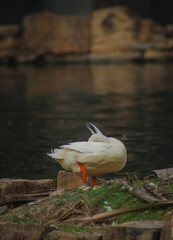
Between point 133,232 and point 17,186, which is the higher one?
point 133,232

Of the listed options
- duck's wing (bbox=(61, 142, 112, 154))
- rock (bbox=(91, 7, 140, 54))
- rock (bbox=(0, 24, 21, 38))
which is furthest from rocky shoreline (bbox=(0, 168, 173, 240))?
rock (bbox=(0, 24, 21, 38))

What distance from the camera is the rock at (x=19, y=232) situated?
4.61 metres

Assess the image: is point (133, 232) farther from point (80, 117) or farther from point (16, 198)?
point (80, 117)

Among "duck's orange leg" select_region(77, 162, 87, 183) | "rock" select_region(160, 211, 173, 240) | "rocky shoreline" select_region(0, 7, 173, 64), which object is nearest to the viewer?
"rock" select_region(160, 211, 173, 240)

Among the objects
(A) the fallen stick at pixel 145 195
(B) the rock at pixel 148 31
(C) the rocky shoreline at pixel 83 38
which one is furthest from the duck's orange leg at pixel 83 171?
(B) the rock at pixel 148 31

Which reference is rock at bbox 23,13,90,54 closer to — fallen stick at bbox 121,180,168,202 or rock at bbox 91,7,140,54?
rock at bbox 91,7,140,54

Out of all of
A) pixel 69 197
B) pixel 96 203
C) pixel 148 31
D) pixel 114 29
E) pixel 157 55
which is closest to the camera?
pixel 96 203

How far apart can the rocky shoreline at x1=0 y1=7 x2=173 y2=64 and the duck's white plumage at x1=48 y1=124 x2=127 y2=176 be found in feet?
105

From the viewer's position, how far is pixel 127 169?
912cm

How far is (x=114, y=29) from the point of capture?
4056 centimetres

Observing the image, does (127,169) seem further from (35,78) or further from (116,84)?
(35,78)

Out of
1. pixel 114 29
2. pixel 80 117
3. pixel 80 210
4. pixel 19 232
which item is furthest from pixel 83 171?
pixel 114 29

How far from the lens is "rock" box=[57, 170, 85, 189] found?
636 centimetres

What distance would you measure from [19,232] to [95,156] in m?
1.60
